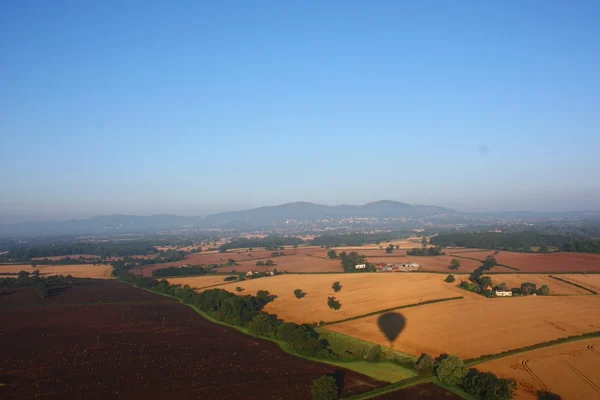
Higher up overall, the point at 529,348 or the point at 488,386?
the point at 488,386

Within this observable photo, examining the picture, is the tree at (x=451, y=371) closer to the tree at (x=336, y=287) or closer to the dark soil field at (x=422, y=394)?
the dark soil field at (x=422, y=394)

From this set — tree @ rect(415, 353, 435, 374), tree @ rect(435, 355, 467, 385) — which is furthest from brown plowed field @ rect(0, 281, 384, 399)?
tree @ rect(435, 355, 467, 385)

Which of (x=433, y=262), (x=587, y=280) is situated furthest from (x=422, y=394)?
(x=433, y=262)

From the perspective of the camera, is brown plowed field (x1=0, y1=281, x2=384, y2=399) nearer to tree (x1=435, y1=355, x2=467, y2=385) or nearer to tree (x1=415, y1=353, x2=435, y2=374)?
tree (x1=415, y1=353, x2=435, y2=374)

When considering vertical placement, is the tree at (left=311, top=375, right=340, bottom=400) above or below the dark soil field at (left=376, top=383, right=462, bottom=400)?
above

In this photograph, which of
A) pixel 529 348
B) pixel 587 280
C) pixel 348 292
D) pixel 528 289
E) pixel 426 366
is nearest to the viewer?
pixel 426 366

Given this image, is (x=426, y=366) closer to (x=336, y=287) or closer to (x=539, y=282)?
(x=336, y=287)

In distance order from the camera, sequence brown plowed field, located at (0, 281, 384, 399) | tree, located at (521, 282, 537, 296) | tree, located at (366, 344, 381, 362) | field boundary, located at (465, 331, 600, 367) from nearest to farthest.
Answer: brown plowed field, located at (0, 281, 384, 399) < field boundary, located at (465, 331, 600, 367) < tree, located at (366, 344, 381, 362) < tree, located at (521, 282, 537, 296)

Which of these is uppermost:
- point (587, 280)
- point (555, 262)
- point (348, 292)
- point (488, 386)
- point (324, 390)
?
point (324, 390)
